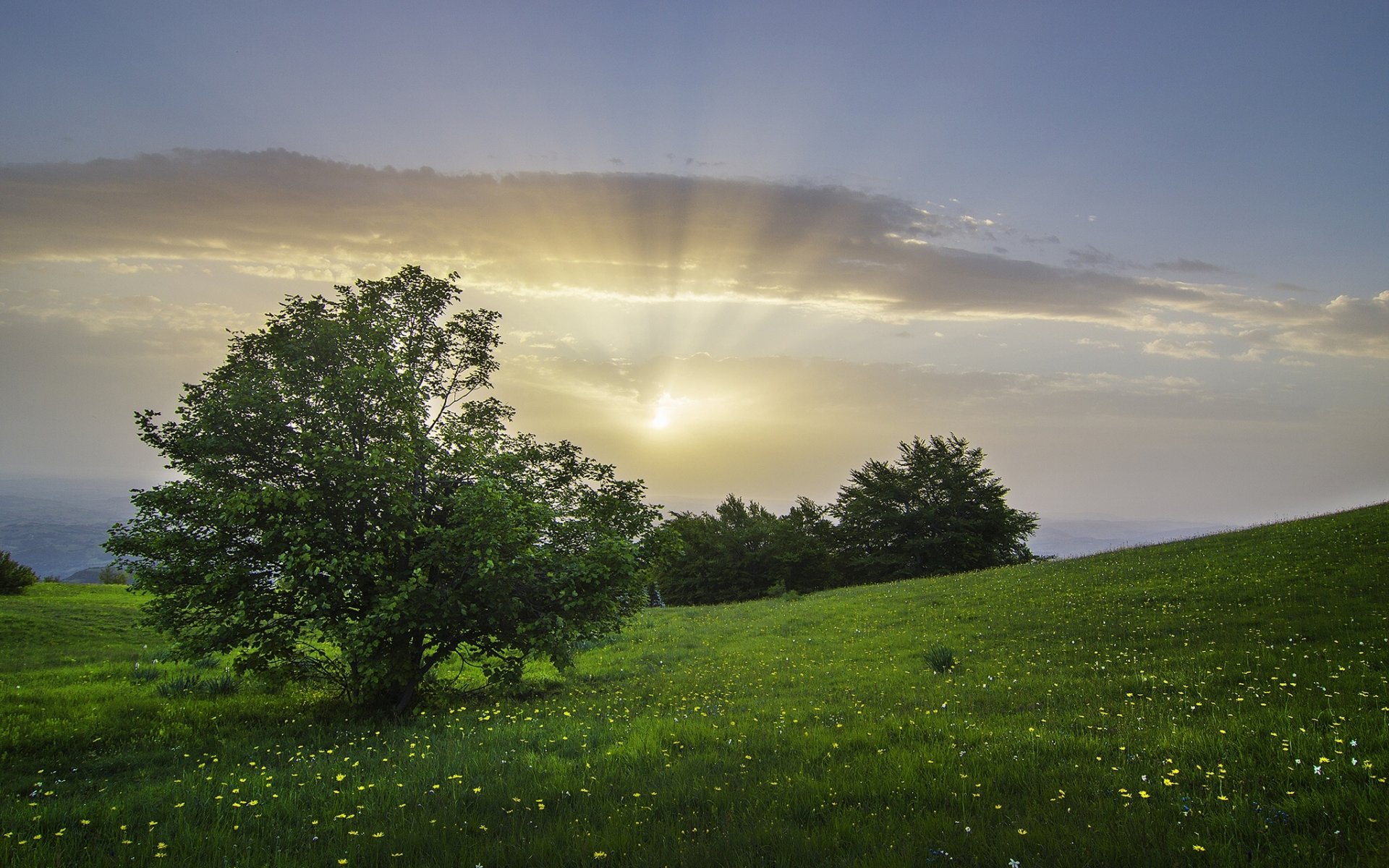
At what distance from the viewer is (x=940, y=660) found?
50.2 ft

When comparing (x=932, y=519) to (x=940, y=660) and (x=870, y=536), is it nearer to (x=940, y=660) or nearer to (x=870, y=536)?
(x=870, y=536)

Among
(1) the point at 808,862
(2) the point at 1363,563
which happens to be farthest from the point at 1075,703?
(2) the point at 1363,563

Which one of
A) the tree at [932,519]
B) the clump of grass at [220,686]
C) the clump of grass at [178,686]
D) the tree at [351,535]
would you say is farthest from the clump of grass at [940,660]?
the tree at [932,519]

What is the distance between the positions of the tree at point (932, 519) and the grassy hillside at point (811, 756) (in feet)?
159

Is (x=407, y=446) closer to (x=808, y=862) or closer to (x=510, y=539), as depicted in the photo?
(x=510, y=539)

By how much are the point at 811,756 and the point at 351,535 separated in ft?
31.1

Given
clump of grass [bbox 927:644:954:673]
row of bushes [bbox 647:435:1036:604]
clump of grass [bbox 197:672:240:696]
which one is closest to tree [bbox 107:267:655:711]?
clump of grass [bbox 197:672:240:696]

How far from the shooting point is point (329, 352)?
45.1 ft

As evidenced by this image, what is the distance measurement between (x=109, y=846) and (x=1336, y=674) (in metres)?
16.1

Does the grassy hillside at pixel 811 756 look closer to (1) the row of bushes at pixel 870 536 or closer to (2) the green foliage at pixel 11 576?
(2) the green foliage at pixel 11 576

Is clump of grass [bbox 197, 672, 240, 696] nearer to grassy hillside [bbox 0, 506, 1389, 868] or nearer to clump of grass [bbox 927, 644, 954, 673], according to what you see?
grassy hillside [bbox 0, 506, 1389, 868]

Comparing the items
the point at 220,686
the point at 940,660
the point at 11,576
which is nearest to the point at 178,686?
the point at 220,686

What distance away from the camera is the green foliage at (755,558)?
251 feet

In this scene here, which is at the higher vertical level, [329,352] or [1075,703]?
[329,352]
